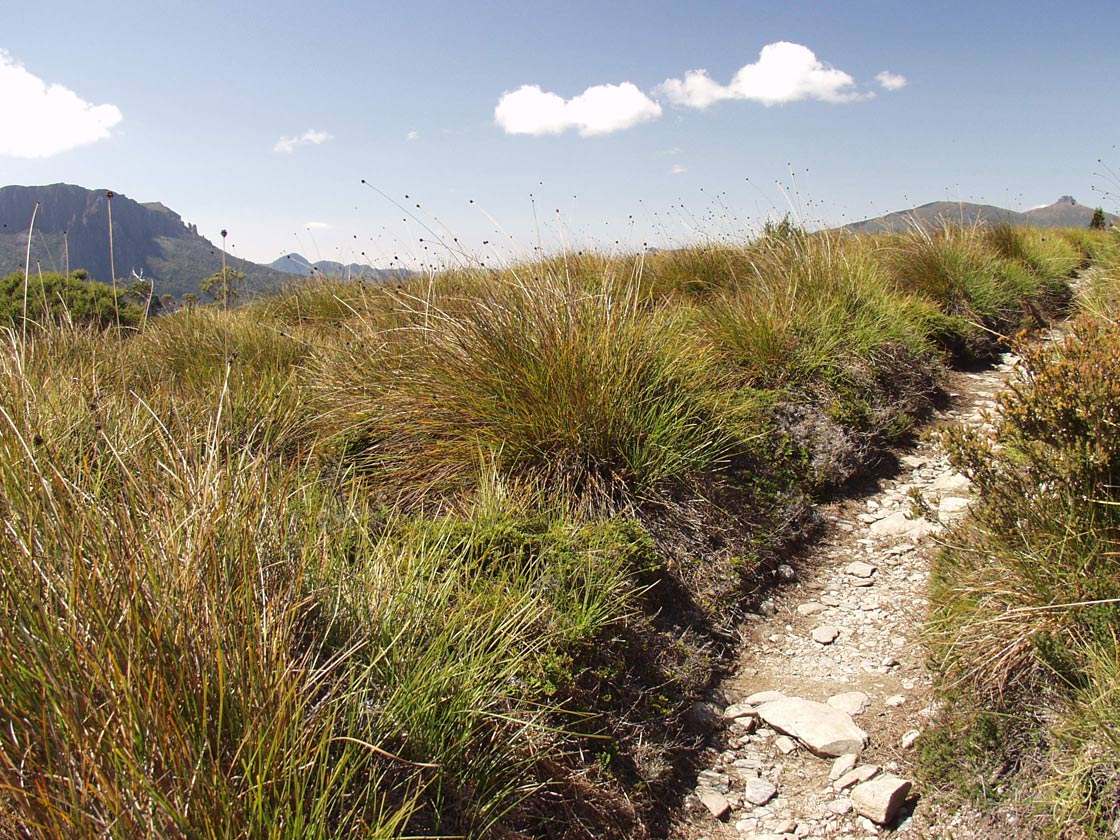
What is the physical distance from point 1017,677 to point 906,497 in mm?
2550

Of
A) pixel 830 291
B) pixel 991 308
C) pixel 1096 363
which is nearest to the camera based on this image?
pixel 1096 363

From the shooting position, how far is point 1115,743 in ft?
6.66

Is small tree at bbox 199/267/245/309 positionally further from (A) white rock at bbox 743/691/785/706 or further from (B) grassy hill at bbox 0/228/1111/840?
(A) white rock at bbox 743/691/785/706

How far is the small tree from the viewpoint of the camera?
7172mm

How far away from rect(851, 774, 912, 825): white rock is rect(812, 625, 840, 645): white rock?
994mm

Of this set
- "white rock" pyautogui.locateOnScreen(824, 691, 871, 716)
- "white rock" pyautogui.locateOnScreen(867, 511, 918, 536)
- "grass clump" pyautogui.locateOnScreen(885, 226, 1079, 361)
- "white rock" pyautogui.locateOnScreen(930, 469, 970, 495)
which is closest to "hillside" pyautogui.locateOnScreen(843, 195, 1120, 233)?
"grass clump" pyautogui.locateOnScreen(885, 226, 1079, 361)

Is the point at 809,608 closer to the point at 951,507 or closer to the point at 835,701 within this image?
the point at 835,701

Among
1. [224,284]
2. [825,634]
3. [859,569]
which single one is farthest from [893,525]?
[224,284]

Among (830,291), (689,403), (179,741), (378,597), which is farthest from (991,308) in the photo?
(179,741)

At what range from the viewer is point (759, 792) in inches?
105

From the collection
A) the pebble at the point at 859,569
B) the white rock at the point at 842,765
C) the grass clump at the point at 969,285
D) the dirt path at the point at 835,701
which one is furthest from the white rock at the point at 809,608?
the grass clump at the point at 969,285

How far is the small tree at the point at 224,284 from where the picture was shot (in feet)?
23.5

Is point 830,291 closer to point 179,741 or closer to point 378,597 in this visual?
point 378,597

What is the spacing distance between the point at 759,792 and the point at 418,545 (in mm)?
1576
